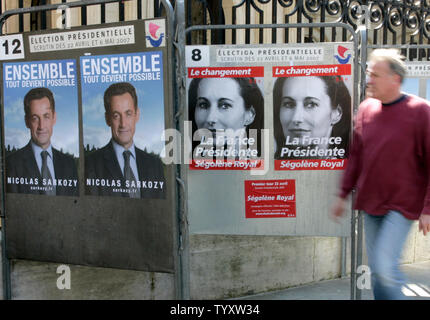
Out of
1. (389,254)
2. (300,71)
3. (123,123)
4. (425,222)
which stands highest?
(300,71)

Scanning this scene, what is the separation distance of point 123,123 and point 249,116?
0.95m

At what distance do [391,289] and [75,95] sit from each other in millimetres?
2580

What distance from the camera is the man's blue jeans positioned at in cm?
345

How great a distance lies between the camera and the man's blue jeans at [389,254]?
3.45 meters

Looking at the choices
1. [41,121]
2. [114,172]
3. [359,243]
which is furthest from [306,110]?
[41,121]

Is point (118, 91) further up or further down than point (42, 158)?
further up

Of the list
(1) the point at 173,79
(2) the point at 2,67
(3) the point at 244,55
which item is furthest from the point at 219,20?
(2) the point at 2,67

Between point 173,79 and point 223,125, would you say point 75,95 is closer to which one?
point 173,79

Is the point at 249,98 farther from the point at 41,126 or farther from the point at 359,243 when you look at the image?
the point at 41,126

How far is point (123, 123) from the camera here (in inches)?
153

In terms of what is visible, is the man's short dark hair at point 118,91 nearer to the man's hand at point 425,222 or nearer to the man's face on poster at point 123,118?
the man's face on poster at point 123,118

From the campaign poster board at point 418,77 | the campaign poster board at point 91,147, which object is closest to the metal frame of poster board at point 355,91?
the campaign poster board at point 91,147

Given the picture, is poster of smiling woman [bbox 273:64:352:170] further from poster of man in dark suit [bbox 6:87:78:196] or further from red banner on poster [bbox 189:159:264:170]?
poster of man in dark suit [bbox 6:87:78:196]

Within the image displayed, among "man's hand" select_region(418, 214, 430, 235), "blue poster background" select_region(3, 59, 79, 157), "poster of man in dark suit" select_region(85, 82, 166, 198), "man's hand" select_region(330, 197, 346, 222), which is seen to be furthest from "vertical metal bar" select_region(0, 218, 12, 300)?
"man's hand" select_region(418, 214, 430, 235)
